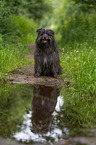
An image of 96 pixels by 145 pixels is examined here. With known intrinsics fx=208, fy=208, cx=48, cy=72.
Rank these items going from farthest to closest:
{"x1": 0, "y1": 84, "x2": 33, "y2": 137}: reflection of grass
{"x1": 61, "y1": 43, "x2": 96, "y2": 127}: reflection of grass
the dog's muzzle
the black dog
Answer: the black dog
the dog's muzzle
{"x1": 61, "y1": 43, "x2": 96, "y2": 127}: reflection of grass
{"x1": 0, "y1": 84, "x2": 33, "y2": 137}: reflection of grass

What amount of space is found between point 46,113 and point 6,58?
339 cm

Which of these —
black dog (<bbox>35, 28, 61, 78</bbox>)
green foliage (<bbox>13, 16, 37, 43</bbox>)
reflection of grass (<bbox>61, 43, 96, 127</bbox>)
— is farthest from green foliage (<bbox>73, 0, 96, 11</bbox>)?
reflection of grass (<bbox>61, 43, 96, 127</bbox>)

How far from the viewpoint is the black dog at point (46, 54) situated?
5.14 m

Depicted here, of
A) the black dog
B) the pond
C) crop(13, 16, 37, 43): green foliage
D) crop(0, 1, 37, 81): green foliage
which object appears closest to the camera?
the pond

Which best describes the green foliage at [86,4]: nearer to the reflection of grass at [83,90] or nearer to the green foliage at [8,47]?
the green foliage at [8,47]

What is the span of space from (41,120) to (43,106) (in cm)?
59

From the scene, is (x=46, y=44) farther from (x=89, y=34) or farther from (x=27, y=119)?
(x=89, y=34)

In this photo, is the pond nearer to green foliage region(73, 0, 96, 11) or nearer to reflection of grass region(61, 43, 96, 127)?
reflection of grass region(61, 43, 96, 127)

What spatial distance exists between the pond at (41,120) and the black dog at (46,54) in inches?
50.7

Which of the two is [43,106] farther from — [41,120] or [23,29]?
[23,29]

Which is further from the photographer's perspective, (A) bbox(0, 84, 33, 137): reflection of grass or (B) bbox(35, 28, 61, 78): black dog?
(B) bbox(35, 28, 61, 78): black dog

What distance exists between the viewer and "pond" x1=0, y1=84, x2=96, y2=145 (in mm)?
2256

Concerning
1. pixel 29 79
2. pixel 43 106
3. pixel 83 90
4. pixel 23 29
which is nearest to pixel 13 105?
pixel 43 106

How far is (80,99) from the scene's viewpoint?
3.80 meters
